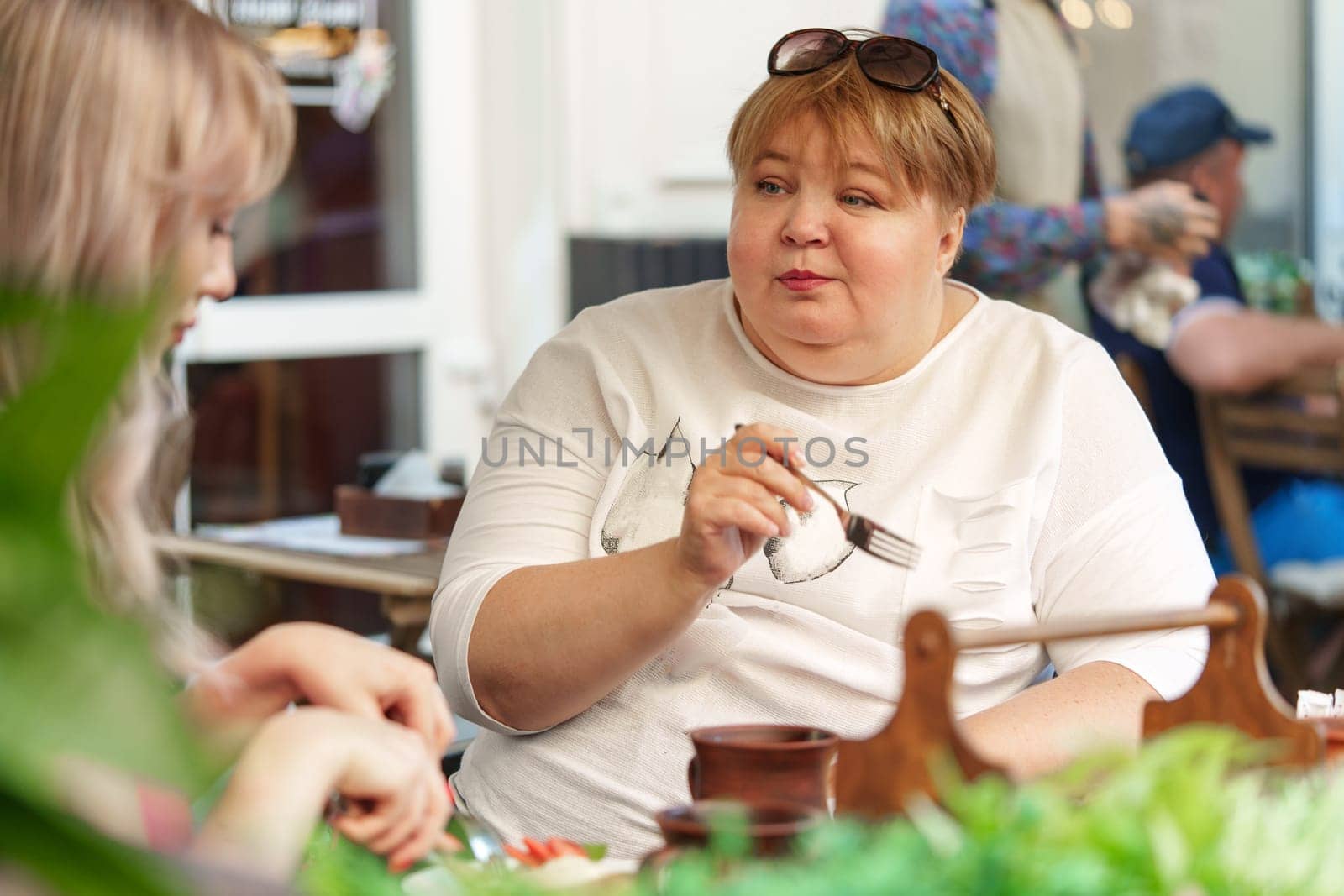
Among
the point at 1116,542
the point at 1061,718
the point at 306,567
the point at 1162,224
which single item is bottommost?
the point at 306,567

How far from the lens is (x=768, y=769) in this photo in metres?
0.90

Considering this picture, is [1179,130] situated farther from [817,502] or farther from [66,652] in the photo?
[66,652]

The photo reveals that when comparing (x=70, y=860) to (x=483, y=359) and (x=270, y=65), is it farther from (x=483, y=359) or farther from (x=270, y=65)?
(x=483, y=359)

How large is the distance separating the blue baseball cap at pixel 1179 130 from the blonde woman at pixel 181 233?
2.97 metres

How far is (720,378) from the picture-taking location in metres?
1.67

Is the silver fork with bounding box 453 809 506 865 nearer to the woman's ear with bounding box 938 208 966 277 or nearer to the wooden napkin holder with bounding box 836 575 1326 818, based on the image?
the wooden napkin holder with bounding box 836 575 1326 818

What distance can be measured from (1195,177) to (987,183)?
207 cm

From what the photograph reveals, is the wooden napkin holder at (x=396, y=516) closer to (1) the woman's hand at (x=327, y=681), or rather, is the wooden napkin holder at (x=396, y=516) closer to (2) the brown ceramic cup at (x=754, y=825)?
(1) the woman's hand at (x=327, y=681)

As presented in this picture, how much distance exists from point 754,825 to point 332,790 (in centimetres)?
22

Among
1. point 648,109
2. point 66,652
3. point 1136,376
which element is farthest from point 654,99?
point 66,652

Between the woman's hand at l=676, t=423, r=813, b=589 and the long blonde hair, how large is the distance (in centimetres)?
49

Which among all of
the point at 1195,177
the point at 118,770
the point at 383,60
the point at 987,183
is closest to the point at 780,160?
the point at 987,183

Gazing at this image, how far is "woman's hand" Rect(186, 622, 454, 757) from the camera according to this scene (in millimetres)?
907

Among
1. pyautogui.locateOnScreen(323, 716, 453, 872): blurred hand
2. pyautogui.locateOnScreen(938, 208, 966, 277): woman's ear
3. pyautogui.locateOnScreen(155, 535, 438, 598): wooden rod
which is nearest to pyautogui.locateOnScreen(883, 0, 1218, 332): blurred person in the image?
pyautogui.locateOnScreen(938, 208, 966, 277): woman's ear
